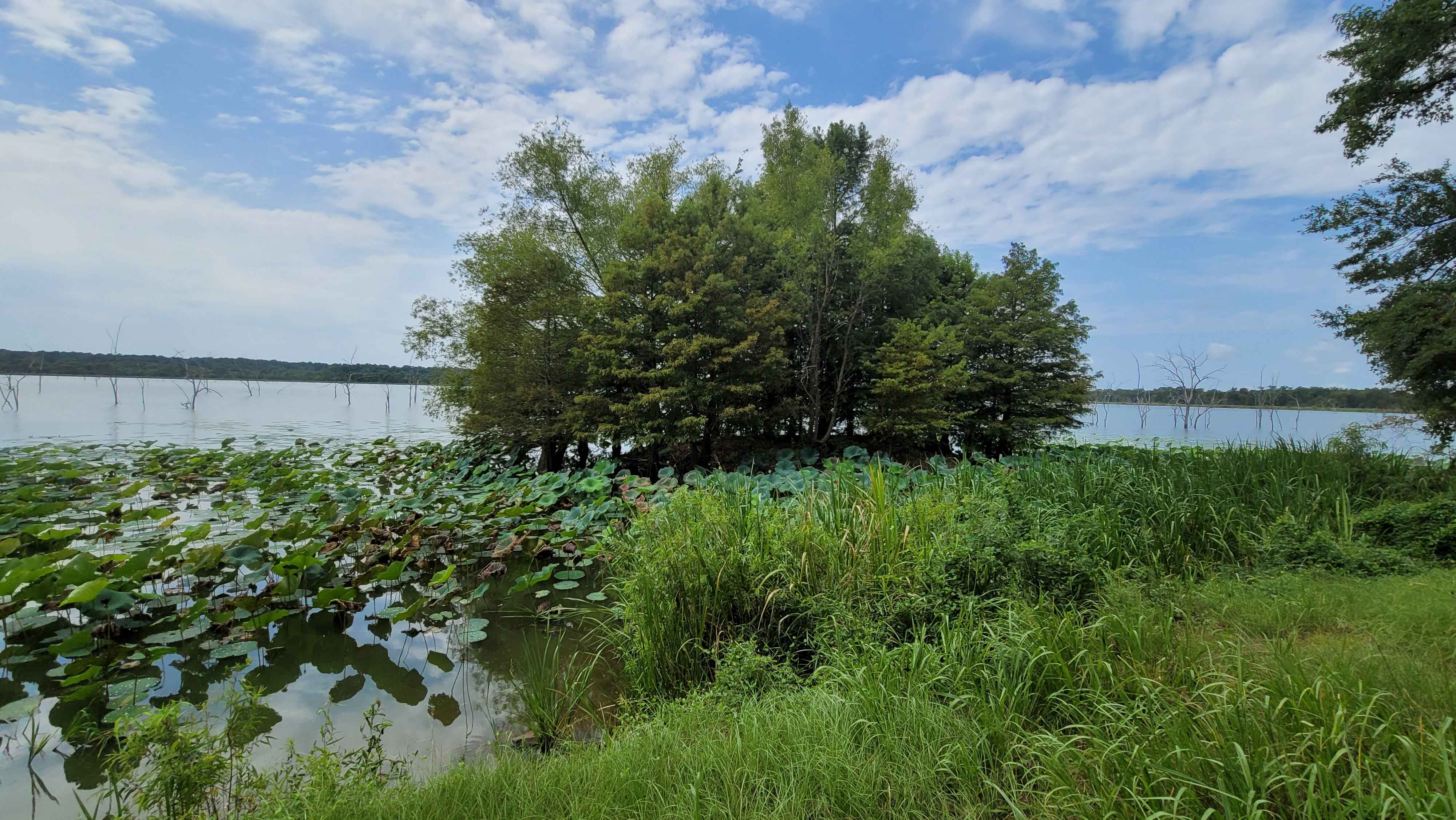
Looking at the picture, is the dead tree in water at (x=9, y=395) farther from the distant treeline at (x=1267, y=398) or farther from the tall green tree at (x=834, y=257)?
the distant treeline at (x=1267, y=398)

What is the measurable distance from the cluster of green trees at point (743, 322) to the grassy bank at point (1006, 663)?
814 centimetres

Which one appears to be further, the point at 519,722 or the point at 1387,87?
the point at 1387,87

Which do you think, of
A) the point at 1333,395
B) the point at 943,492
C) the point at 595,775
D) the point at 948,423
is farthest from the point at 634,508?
the point at 1333,395

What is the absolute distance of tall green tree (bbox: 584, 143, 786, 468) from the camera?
13258 mm

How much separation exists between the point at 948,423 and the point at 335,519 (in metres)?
13.1

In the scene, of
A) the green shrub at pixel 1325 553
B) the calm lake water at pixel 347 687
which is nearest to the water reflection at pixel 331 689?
the calm lake water at pixel 347 687

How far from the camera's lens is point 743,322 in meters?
13.7

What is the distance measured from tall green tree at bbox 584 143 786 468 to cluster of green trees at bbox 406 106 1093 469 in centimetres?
5

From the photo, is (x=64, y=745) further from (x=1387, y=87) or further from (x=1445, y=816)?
(x=1387, y=87)

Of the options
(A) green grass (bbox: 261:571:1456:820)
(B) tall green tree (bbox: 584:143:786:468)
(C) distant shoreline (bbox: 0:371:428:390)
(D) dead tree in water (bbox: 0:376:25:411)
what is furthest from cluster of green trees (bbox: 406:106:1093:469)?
(D) dead tree in water (bbox: 0:376:25:411)

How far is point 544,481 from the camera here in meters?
10.1

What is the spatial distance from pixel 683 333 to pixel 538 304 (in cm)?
386

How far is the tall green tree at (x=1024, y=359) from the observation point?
15719 millimetres

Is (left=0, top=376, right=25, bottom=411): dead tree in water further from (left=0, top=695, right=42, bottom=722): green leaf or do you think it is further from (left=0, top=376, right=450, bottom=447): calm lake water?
(left=0, top=695, right=42, bottom=722): green leaf
